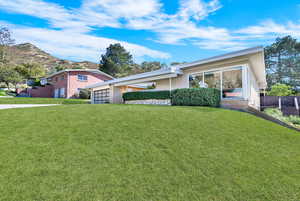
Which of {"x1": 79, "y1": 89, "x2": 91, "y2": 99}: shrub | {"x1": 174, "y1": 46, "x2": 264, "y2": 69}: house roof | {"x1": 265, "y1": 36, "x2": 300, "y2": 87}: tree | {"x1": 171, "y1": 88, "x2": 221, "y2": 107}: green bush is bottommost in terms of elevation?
{"x1": 171, "y1": 88, "x2": 221, "y2": 107}: green bush

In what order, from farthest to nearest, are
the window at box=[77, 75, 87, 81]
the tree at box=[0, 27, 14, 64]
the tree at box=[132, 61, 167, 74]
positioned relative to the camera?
the tree at box=[132, 61, 167, 74] → the tree at box=[0, 27, 14, 64] → the window at box=[77, 75, 87, 81]

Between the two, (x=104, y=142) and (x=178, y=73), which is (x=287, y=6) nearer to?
(x=178, y=73)

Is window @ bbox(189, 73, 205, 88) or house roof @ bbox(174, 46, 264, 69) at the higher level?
house roof @ bbox(174, 46, 264, 69)

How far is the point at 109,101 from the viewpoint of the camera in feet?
60.0

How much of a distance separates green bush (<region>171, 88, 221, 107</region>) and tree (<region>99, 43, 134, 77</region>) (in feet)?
110

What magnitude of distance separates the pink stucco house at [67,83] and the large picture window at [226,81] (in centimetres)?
2042

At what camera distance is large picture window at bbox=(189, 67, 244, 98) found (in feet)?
30.8

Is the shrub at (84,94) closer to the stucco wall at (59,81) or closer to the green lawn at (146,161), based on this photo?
the stucco wall at (59,81)

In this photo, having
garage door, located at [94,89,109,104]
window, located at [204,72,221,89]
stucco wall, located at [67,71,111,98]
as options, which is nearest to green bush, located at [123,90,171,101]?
window, located at [204,72,221,89]

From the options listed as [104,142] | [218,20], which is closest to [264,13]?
[218,20]

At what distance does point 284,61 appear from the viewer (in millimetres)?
31359

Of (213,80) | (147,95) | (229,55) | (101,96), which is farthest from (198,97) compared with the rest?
(101,96)

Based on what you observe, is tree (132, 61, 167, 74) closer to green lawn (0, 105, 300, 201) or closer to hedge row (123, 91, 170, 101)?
hedge row (123, 91, 170, 101)

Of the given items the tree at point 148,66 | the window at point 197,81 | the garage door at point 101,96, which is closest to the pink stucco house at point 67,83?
the garage door at point 101,96
